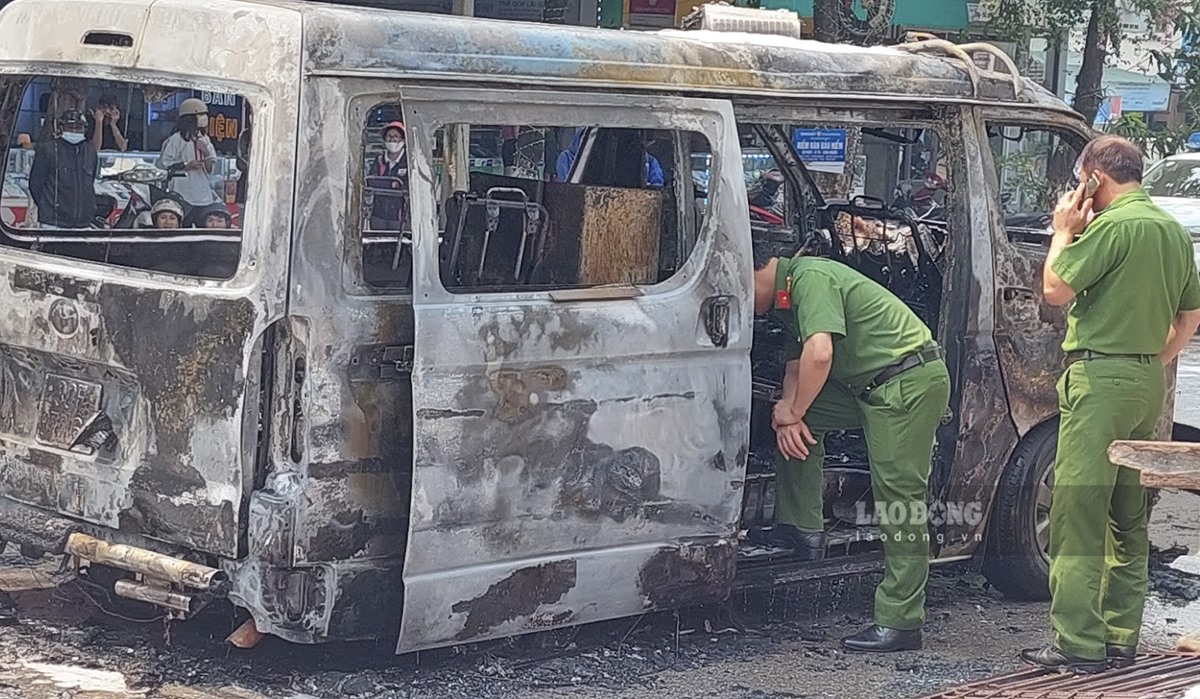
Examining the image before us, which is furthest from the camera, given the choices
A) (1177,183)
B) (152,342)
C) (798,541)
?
(1177,183)

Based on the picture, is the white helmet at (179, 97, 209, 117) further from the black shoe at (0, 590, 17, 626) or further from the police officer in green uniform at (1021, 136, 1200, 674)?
the police officer in green uniform at (1021, 136, 1200, 674)

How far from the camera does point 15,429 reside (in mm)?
4852

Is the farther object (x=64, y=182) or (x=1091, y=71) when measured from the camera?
(x=1091, y=71)

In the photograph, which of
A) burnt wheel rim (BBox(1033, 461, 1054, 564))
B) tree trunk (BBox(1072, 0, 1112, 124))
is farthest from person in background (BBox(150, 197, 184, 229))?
tree trunk (BBox(1072, 0, 1112, 124))

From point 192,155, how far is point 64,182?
53 cm

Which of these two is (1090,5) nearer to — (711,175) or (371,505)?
(711,175)

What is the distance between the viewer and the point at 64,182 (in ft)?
16.6

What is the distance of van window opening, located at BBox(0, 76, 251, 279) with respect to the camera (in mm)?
4797

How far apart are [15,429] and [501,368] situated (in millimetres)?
1534

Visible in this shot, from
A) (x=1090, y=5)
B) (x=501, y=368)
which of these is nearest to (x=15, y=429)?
(x=501, y=368)

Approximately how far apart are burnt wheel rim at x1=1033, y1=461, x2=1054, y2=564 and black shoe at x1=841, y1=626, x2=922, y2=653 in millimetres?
909

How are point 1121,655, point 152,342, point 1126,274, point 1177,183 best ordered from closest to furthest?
point 152,342, point 1126,274, point 1121,655, point 1177,183

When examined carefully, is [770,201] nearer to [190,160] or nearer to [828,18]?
[190,160]

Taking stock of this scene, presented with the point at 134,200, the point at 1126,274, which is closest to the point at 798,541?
the point at 1126,274
